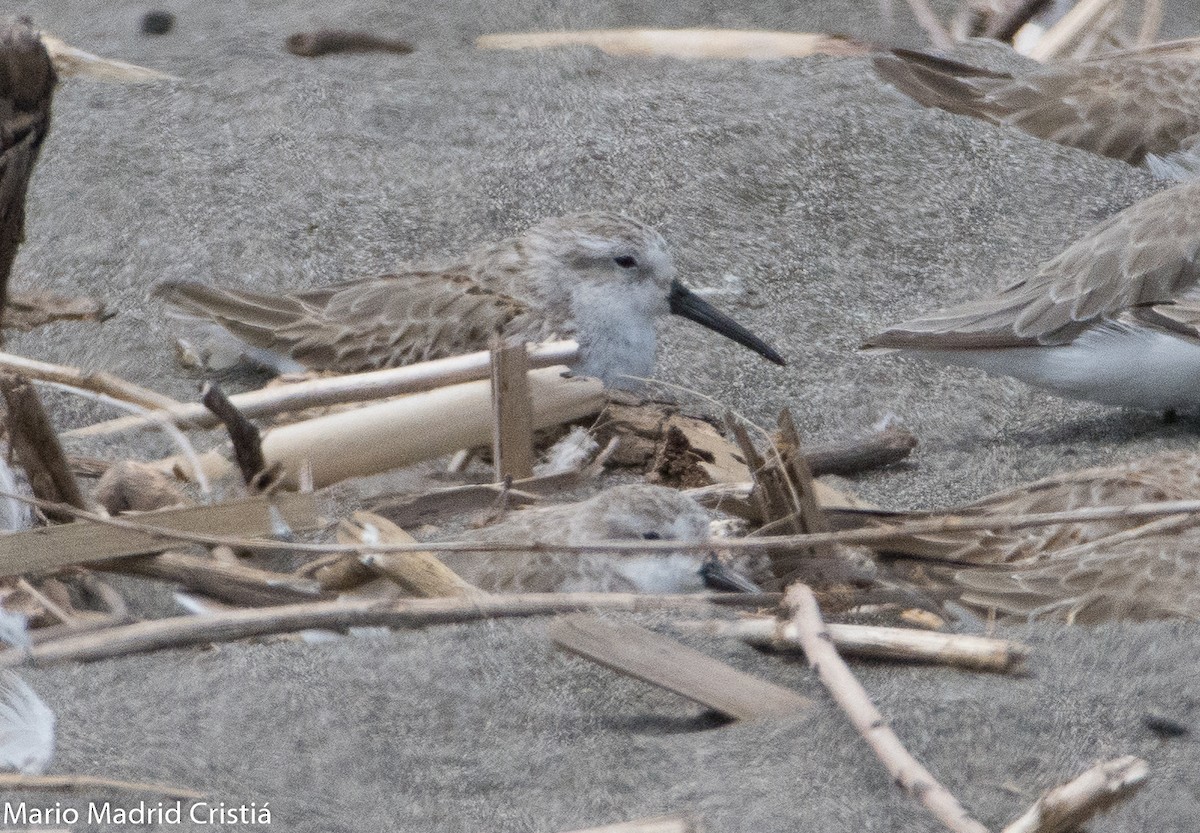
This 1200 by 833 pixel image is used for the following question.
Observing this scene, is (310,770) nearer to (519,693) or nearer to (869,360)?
(519,693)

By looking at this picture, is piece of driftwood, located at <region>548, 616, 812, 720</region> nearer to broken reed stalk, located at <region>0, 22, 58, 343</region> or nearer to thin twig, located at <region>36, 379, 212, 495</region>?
thin twig, located at <region>36, 379, 212, 495</region>

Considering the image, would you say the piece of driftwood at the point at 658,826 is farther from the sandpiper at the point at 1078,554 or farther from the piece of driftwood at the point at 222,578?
the sandpiper at the point at 1078,554

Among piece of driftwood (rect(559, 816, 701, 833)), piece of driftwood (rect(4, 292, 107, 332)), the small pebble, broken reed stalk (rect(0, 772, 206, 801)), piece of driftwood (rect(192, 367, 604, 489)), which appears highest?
piece of driftwood (rect(559, 816, 701, 833))

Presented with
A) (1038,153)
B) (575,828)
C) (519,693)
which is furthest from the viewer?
(1038,153)

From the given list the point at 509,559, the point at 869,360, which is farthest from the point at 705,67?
the point at 509,559

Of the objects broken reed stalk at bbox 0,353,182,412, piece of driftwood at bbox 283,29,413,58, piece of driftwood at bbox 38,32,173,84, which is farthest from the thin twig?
piece of driftwood at bbox 283,29,413,58
